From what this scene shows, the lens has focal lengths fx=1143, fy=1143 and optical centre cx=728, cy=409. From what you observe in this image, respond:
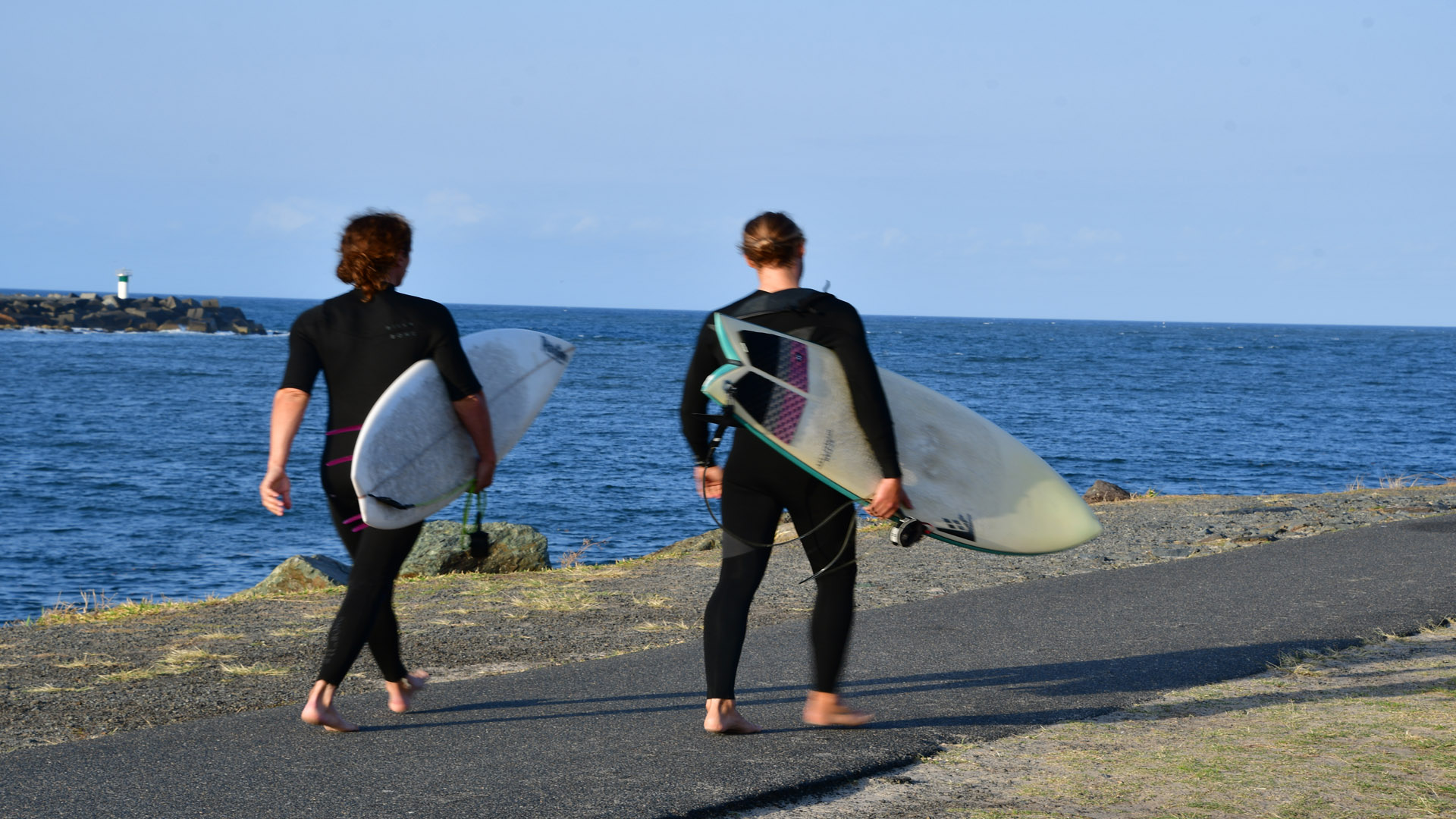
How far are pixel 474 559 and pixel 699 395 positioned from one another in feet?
21.5

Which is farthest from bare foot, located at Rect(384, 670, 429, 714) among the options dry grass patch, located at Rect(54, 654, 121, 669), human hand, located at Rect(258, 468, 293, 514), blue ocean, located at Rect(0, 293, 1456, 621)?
blue ocean, located at Rect(0, 293, 1456, 621)

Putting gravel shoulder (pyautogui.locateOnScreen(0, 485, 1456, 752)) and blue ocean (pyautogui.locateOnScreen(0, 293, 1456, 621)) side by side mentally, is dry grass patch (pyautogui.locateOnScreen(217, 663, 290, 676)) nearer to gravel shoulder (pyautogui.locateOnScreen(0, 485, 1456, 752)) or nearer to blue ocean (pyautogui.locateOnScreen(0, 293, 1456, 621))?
gravel shoulder (pyautogui.locateOnScreen(0, 485, 1456, 752))

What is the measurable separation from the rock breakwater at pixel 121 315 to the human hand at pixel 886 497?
104m

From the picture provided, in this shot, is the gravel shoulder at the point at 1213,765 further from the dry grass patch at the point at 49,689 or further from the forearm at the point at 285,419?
the dry grass patch at the point at 49,689

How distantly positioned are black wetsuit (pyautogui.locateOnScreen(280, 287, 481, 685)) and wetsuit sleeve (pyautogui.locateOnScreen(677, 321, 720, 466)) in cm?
84

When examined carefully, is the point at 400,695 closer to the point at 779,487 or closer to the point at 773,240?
the point at 779,487

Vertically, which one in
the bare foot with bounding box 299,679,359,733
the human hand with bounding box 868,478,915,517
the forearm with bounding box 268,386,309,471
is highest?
the forearm with bounding box 268,386,309,471

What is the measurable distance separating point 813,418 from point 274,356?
73351mm

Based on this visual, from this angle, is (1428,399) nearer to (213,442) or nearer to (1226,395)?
(1226,395)

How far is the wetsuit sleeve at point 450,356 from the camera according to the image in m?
4.04

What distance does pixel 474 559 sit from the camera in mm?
10164

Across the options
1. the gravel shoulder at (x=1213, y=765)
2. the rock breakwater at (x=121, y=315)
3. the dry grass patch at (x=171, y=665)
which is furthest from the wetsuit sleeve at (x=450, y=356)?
the rock breakwater at (x=121, y=315)

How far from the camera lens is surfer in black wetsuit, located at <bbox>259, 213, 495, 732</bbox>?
3980 mm

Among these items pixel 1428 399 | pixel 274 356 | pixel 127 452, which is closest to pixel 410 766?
pixel 127 452
